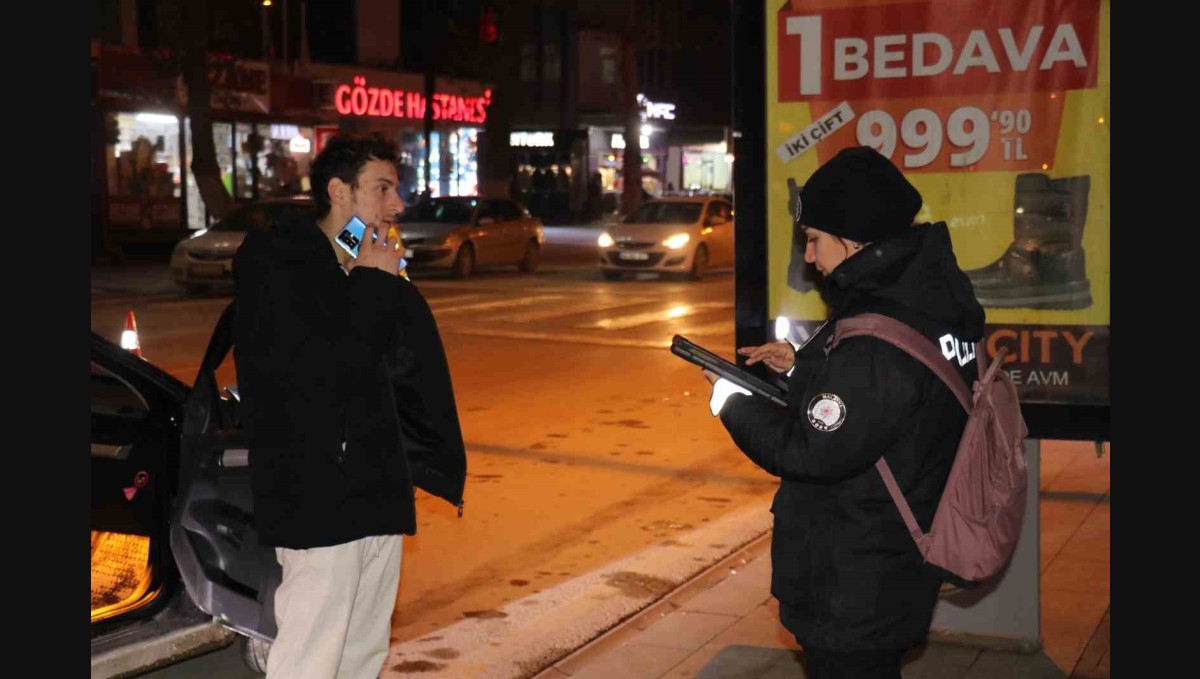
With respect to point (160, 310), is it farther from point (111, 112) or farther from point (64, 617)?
point (64, 617)

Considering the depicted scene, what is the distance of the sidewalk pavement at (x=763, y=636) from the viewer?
5.16m

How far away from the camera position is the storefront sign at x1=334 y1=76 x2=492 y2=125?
3656cm

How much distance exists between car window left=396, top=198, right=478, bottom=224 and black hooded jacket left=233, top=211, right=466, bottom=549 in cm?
2199

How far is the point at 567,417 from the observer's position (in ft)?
35.6

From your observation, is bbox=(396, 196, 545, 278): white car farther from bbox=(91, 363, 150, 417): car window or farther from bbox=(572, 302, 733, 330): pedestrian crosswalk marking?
bbox=(91, 363, 150, 417): car window

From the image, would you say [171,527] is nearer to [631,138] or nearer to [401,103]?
[401,103]

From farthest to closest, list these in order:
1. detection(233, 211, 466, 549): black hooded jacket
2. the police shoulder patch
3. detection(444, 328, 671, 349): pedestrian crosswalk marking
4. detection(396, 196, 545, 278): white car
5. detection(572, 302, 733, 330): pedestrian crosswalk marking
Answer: detection(396, 196, 545, 278): white car → detection(572, 302, 733, 330): pedestrian crosswalk marking → detection(444, 328, 671, 349): pedestrian crosswalk marking → detection(233, 211, 466, 549): black hooded jacket → the police shoulder patch

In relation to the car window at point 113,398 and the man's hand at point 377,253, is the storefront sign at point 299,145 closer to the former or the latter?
the car window at point 113,398

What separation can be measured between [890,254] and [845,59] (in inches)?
80.6

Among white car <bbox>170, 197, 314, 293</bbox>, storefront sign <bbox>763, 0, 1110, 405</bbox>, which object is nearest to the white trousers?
storefront sign <bbox>763, 0, 1110, 405</bbox>

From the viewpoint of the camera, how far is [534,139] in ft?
171

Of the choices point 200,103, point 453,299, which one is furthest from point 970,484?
point 200,103

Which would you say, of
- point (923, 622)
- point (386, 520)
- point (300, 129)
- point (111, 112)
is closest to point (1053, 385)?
point (923, 622)

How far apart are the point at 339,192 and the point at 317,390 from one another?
0.60 meters
